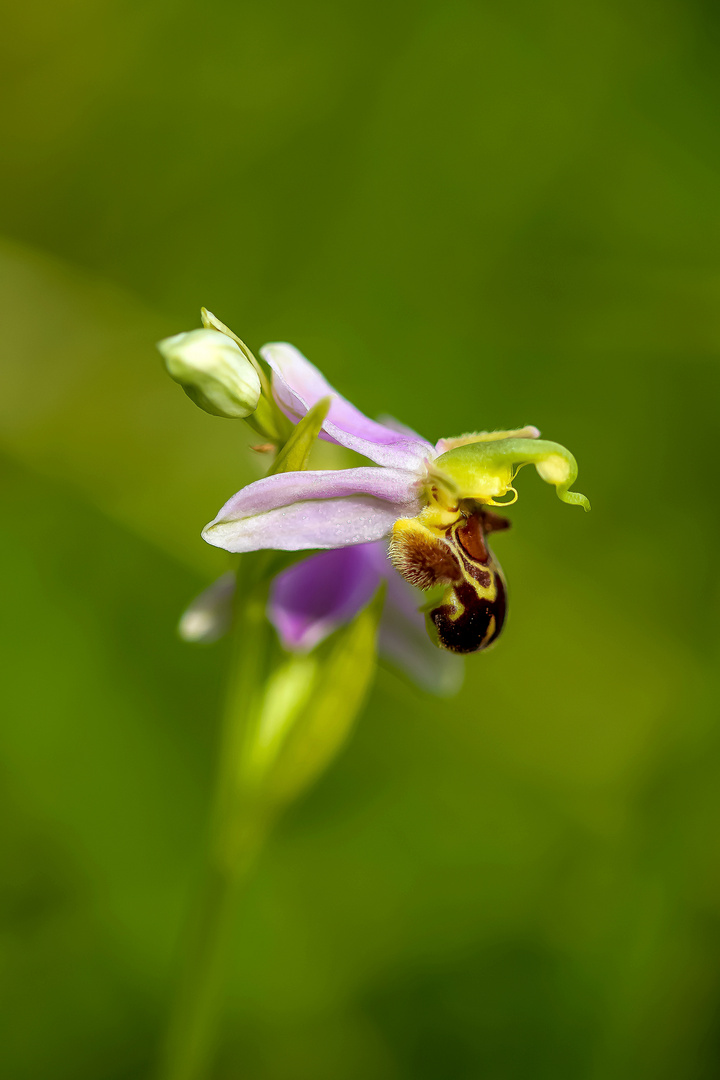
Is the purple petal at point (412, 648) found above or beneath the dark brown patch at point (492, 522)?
beneath

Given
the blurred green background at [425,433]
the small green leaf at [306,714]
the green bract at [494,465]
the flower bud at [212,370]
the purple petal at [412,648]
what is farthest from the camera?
the blurred green background at [425,433]

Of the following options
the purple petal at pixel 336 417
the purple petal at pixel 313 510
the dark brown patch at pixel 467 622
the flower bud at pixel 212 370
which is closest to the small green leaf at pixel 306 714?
the dark brown patch at pixel 467 622

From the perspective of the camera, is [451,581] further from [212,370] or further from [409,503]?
[212,370]

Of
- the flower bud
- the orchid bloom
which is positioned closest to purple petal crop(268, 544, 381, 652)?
the orchid bloom

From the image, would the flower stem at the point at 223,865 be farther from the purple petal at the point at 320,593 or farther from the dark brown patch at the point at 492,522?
the dark brown patch at the point at 492,522

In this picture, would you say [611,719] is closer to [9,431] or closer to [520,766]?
[520,766]

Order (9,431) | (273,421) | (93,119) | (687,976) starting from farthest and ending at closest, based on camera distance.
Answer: (93,119)
(9,431)
(687,976)
(273,421)

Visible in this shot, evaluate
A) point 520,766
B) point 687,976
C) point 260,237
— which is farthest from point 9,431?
point 687,976
